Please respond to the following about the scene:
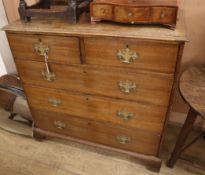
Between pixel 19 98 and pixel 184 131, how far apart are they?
131 cm

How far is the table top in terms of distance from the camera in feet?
3.30

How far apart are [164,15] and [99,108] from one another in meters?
0.64

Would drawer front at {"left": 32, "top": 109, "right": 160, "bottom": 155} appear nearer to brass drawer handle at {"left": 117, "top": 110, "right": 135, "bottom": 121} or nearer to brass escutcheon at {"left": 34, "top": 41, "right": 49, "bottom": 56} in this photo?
brass drawer handle at {"left": 117, "top": 110, "right": 135, "bottom": 121}

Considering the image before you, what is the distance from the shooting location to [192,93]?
108cm

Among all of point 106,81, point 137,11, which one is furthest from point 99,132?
point 137,11

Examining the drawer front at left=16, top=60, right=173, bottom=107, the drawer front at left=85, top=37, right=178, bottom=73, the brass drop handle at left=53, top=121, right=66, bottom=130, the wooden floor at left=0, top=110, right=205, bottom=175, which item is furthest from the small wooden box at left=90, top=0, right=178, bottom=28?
the wooden floor at left=0, top=110, right=205, bottom=175

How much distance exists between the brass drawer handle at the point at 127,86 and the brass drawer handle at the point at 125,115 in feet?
0.51

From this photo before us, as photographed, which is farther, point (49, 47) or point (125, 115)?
point (125, 115)

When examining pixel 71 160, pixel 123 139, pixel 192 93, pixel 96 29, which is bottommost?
pixel 71 160

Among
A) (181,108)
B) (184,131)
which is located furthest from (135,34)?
(181,108)

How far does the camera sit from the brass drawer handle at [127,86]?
1095 mm

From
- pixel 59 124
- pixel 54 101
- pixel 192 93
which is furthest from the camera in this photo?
pixel 59 124

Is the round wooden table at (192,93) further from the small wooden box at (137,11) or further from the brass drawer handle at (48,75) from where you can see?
the brass drawer handle at (48,75)

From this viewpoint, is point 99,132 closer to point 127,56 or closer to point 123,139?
point 123,139
